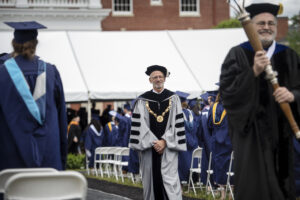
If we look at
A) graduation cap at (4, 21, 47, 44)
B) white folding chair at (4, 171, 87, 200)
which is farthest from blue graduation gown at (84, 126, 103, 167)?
white folding chair at (4, 171, 87, 200)

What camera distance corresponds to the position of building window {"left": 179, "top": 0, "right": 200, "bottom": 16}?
43.2m

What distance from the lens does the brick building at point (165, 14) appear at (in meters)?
42.1

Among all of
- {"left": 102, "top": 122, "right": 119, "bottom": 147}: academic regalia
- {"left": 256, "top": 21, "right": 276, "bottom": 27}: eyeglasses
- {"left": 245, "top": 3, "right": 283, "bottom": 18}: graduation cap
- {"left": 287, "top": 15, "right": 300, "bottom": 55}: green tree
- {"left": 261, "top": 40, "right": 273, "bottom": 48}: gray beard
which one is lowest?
{"left": 102, "top": 122, "right": 119, "bottom": 147}: academic regalia

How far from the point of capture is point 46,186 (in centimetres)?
402

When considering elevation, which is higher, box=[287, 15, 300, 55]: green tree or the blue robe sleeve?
box=[287, 15, 300, 55]: green tree

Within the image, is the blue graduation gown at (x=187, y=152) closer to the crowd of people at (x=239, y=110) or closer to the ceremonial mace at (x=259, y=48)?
the crowd of people at (x=239, y=110)

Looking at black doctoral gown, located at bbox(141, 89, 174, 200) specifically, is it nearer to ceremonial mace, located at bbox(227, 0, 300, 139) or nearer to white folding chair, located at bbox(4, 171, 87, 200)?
ceremonial mace, located at bbox(227, 0, 300, 139)

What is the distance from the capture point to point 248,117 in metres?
4.60

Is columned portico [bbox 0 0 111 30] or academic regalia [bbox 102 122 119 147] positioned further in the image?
columned portico [bbox 0 0 111 30]

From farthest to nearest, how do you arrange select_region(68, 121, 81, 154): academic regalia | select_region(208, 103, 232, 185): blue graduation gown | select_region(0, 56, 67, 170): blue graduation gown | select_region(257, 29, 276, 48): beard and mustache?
select_region(68, 121, 81, 154): academic regalia < select_region(208, 103, 232, 185): blue graduation gown < select_region(0, 56, 67, 170): blue graduation gown < select_region(257, 29, 276, 48): beard and mustache

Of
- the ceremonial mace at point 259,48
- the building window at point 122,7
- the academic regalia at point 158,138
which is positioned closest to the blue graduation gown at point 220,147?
Result: the academic regalia at point 158,138

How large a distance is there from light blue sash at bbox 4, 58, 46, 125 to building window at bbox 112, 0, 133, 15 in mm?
36758

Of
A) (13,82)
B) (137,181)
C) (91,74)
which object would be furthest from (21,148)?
(91,74)

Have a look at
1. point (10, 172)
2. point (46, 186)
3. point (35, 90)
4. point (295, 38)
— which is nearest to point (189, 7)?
point (295, 38)
